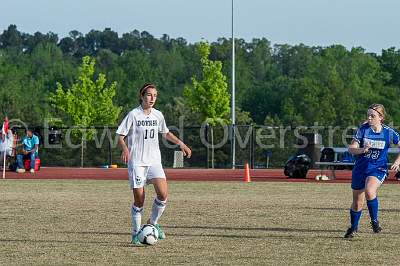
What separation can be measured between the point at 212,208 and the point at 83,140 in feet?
118

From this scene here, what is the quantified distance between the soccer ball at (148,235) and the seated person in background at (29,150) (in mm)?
25704

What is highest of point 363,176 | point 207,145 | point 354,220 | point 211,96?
point 211,96

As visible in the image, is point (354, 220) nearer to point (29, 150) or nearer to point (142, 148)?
point (142, 148)

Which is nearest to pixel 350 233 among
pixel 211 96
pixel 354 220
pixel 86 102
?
pixel 354 220

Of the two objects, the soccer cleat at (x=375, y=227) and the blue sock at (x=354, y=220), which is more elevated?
the blue sock at (x=354, y=220)

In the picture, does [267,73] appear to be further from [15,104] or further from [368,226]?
[368,226]

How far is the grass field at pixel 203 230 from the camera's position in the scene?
38.3ft

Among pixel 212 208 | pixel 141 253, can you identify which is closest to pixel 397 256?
pixel 141 253

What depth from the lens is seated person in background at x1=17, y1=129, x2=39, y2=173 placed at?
3847cm

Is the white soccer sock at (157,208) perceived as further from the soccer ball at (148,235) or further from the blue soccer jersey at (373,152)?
the blue soccer jersey at (373,152)

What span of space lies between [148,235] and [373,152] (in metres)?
3.37

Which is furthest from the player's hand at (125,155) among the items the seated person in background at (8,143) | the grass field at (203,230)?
the seated person in background at (8,143)

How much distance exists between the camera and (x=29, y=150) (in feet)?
128

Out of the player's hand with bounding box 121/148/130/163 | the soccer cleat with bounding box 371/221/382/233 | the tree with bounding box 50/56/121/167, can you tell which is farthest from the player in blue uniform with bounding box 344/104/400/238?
the tree with bounding box 50/56/121/167
